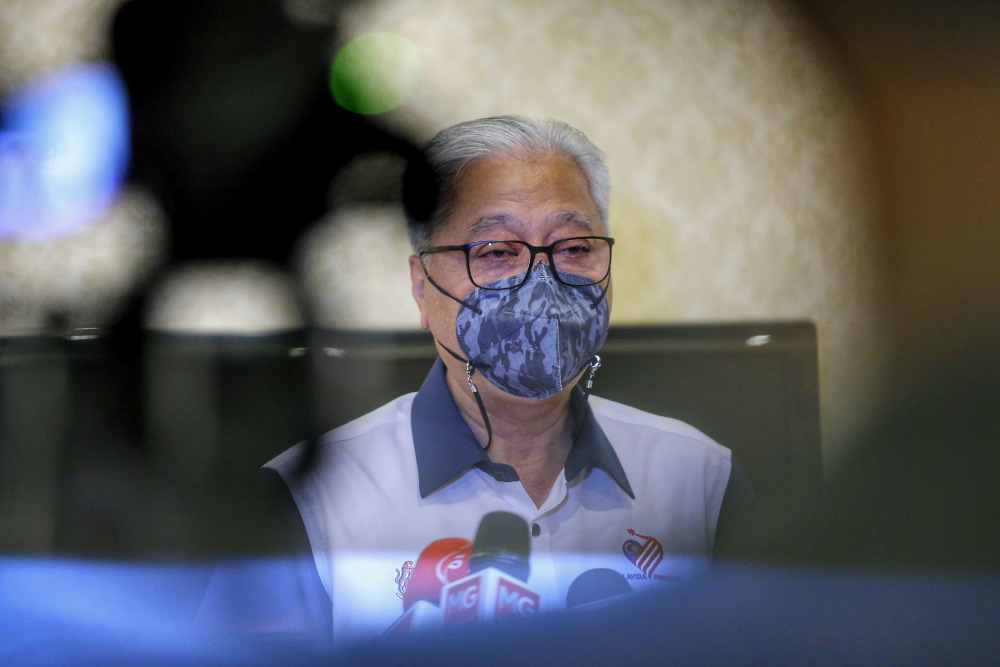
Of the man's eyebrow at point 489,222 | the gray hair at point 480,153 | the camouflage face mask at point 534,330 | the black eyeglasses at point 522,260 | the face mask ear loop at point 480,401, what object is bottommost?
the face mask ear loop at point 480,401

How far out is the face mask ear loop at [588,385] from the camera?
100 cm

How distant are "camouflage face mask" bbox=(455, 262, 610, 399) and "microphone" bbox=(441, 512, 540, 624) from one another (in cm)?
18

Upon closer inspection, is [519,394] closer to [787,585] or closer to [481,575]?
[481,575]

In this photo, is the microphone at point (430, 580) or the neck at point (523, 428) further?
the neck at point (523, 428)

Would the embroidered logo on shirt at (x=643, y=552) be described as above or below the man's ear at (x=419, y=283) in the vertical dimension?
below

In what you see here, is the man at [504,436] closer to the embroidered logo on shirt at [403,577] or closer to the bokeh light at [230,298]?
the embroidered logo on shirt at [403,577]

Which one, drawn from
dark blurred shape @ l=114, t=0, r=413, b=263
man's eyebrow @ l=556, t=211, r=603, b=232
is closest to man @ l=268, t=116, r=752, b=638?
man's eyebrow @ l=556, t=211, r=603, b=232

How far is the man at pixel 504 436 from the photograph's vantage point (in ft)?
3.11

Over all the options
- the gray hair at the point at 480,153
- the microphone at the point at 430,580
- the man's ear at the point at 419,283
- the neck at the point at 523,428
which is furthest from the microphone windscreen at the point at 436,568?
the gray hair at the point at 480,153

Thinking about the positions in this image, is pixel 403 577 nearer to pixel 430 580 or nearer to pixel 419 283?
pixel 430 580

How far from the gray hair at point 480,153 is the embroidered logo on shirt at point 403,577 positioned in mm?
403

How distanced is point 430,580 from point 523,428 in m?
0.23

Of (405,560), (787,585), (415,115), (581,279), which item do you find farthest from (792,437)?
(415,115)

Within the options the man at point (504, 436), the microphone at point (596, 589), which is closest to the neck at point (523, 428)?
the man at point (504, 436)
